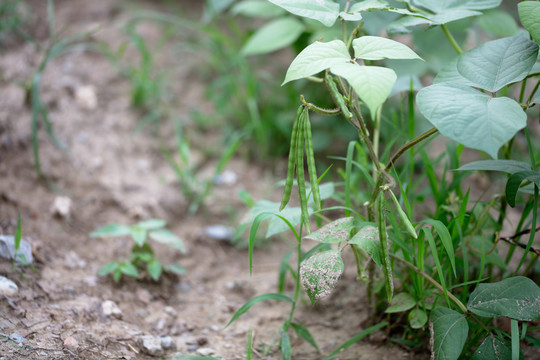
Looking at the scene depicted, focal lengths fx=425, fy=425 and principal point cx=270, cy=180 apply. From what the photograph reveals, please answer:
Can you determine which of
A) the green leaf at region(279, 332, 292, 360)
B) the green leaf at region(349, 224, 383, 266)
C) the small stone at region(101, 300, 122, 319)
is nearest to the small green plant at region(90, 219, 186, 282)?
the small stone at region(101, 300, 122, 319)

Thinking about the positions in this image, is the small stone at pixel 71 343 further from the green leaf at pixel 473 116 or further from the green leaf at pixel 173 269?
the green leaf at pixel 473 116

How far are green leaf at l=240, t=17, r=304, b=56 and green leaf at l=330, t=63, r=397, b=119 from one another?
1066 millimetres

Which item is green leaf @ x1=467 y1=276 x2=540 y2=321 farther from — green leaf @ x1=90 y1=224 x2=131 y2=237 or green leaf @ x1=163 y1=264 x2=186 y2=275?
green leaf @ x1=90 y1=224 x2=131 y2=237

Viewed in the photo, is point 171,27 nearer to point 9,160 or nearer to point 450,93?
point 9,160

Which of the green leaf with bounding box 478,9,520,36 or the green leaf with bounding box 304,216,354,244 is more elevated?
the green leaf with bounding box 478,9,520,36

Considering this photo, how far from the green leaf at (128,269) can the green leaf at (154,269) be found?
46 millimetres

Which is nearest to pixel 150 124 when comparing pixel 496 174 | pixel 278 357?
pixel 278 357

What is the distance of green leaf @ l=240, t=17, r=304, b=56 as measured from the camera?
1845mm

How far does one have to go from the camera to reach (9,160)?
173 cm

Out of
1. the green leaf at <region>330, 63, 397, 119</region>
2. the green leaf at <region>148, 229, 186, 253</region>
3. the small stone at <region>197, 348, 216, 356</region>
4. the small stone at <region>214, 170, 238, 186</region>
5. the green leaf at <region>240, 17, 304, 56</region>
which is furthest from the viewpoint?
the small stone at <region>214, 170, 238, 186</region>

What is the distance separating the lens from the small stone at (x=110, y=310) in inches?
49.9

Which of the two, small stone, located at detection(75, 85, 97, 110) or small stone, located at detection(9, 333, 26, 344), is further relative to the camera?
small stone, located at detection(75, 85, 97, 110)

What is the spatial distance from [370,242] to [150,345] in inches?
26.5

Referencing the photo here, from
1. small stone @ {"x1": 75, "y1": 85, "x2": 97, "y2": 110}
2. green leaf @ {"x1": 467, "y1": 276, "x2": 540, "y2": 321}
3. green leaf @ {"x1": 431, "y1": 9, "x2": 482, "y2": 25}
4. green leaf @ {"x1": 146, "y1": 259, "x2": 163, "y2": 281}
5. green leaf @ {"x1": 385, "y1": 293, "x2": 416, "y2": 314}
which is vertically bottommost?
green leaf @ {"x1": 146, "y1": 259, "x2": 163, "y2": 281}
